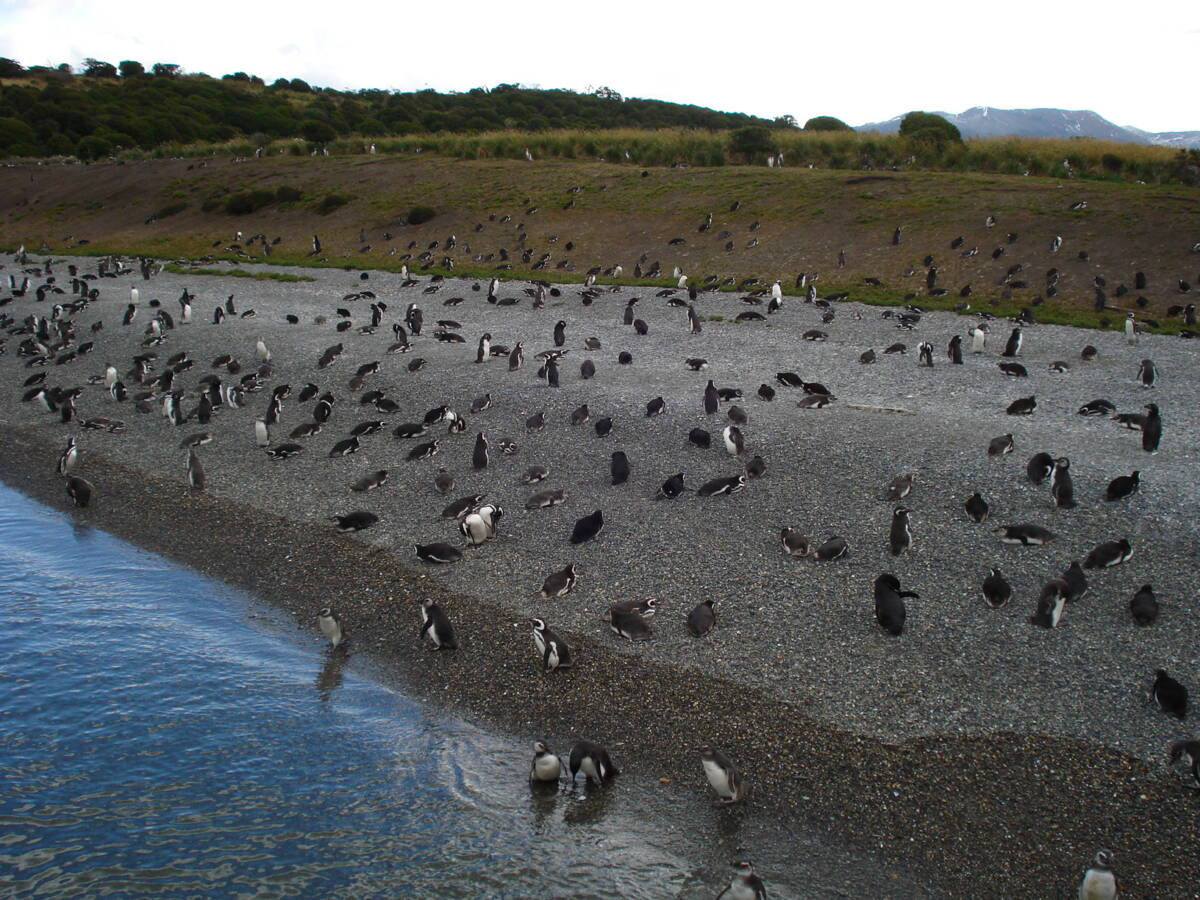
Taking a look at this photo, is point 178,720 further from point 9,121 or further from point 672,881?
point 9,121

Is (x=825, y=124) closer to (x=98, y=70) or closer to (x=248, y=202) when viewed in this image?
(x=248, y=202)

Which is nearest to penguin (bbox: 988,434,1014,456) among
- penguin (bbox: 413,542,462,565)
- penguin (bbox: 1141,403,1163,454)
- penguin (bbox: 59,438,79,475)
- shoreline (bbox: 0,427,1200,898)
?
penguin (bbox: 1141,403,1163,454)

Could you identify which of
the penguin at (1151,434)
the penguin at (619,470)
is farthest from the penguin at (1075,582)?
the penguin at (619,470)

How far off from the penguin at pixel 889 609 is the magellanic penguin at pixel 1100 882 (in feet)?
11.1

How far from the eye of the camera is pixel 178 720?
31.8ft

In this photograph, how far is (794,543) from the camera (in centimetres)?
1146

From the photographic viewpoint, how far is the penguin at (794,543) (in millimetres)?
11438

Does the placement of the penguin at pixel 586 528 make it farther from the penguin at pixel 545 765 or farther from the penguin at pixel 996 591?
the penguin at pixel 996 591

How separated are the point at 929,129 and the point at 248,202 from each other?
34303 mm

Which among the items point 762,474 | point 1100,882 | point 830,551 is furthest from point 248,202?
point 1100,882

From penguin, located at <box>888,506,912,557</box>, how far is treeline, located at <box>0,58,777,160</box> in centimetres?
5382

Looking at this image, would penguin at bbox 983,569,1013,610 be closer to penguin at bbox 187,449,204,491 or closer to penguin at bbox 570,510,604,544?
penguin at bbox 570,510,604,544

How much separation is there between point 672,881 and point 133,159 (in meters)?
63.4

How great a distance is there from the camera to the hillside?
88.1 ft
